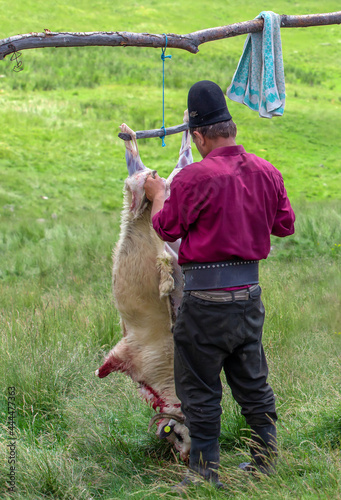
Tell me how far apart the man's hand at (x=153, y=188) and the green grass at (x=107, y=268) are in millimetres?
1607

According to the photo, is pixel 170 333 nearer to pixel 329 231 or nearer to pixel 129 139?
pixel 129 139

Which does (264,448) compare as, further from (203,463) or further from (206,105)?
(206,105)

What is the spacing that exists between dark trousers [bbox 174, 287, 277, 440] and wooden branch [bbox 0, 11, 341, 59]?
1609 mm

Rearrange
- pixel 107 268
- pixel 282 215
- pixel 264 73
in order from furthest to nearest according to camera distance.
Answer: pixel 107 268
pixel 264 73
pixel 282 215

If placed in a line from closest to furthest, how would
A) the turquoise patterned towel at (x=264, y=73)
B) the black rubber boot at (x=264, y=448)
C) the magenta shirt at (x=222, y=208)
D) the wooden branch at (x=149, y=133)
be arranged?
1. the magenta shirt at (x=222, y=208)
2. the black rubber boot at (x=264, y=448)
3. the wooden branch at (x=149, y=133)
4. the turquoise patterned towel at (x=264, y=73)

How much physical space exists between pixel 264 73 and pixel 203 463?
2636 millimetres

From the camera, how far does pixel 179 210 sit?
297cm

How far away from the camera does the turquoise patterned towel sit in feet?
13.0

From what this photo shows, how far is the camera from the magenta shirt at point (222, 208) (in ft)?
9.55

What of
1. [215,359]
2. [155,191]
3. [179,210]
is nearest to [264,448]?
[215,359]

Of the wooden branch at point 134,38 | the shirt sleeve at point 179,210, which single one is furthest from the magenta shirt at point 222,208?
the wooden branch at point 134,38

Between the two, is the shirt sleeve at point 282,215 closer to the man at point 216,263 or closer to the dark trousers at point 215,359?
the man at point 216,263

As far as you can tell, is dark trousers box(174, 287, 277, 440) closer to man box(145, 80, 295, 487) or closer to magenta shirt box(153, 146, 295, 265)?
man box(145, 80, 295, 487)

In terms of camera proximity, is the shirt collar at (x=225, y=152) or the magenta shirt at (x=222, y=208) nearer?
the magenta shirt at (x=222, y=208)
